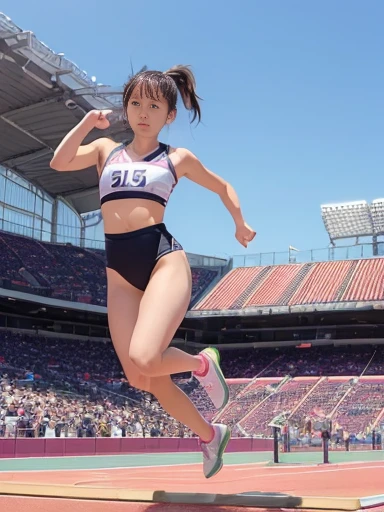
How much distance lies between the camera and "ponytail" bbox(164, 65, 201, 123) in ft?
14.3

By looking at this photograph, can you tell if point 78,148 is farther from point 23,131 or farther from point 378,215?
point 378,215

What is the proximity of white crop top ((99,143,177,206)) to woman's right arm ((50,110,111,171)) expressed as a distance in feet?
0.55

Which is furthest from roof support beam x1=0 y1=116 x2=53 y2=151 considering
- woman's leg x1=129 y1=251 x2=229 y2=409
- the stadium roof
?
woman's leg x1=129 y1=251 x2=229 y2=409

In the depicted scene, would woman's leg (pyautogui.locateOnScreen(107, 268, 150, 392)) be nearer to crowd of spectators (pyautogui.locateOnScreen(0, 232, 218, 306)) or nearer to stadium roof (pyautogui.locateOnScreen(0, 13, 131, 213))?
stadium roof (pyautogui.locateOnScreen(0, 13, 131, 213))

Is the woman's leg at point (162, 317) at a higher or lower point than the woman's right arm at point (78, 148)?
lower

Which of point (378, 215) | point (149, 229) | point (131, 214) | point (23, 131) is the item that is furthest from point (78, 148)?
point (378, 215)

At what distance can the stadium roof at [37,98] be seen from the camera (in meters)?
24.4

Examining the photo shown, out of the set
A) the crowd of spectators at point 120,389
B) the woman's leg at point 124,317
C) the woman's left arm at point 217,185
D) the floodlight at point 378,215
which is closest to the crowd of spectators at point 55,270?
the crowd of spectators at point 120,389

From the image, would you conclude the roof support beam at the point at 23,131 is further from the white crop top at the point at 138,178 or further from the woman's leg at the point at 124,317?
the woman's leg at the point at 124,317

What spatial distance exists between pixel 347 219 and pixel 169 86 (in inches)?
1698

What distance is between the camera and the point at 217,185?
4422 mm

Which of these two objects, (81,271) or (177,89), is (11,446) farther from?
(81,271)

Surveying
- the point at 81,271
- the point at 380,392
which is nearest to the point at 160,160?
the point at 380,392

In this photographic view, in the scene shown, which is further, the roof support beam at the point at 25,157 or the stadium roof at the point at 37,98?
the roof support beam at the point at 25,157
